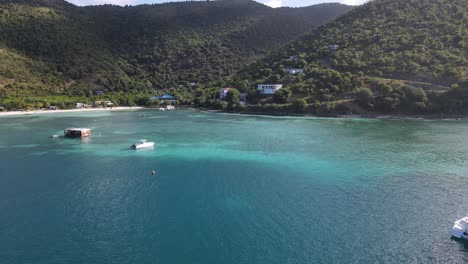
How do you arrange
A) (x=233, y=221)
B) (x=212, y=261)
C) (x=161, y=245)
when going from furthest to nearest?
(x=233, y=221) → (x=161, y=245) → (x=212, y=261)

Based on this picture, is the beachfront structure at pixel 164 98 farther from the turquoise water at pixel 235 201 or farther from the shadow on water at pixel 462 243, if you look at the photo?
the shadow on water at pixel 462 243

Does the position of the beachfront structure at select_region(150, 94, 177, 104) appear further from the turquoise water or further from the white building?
the turquoise water

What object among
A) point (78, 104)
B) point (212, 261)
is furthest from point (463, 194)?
point (78, 104)

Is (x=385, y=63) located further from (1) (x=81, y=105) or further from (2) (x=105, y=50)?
(2) (x=105, y=50)

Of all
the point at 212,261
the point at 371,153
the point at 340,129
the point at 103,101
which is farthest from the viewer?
the point at 103,101

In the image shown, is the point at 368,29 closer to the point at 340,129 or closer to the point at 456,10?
the point at 456,10

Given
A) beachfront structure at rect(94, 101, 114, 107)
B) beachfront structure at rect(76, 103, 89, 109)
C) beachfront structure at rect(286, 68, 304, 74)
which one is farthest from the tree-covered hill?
beachfront structure at rect(286, 68, 304, 74)

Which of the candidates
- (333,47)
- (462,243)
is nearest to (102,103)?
(333,47)
